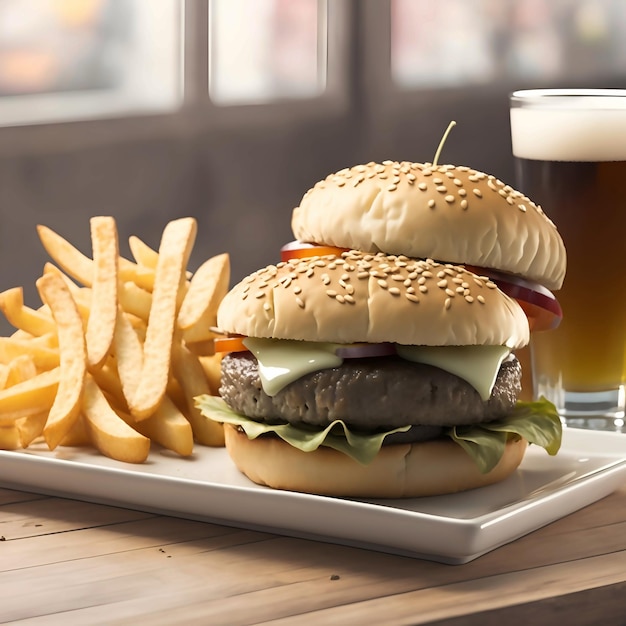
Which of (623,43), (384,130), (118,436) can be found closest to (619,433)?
(118,436)

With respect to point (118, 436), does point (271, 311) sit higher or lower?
higher

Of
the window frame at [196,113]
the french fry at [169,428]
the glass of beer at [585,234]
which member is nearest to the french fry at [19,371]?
the french fry at [169,428]

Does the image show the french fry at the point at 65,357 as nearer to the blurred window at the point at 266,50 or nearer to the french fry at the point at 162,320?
the french fry at the point at 162,320

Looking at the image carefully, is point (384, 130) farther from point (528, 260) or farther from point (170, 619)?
point (170, 619)

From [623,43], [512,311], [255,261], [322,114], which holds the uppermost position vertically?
[623,43]

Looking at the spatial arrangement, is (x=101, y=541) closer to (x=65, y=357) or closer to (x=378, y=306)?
(x=65, y=357)

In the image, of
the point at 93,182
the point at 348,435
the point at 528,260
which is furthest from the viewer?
the point at 93,182

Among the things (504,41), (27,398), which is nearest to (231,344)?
(27,398)
